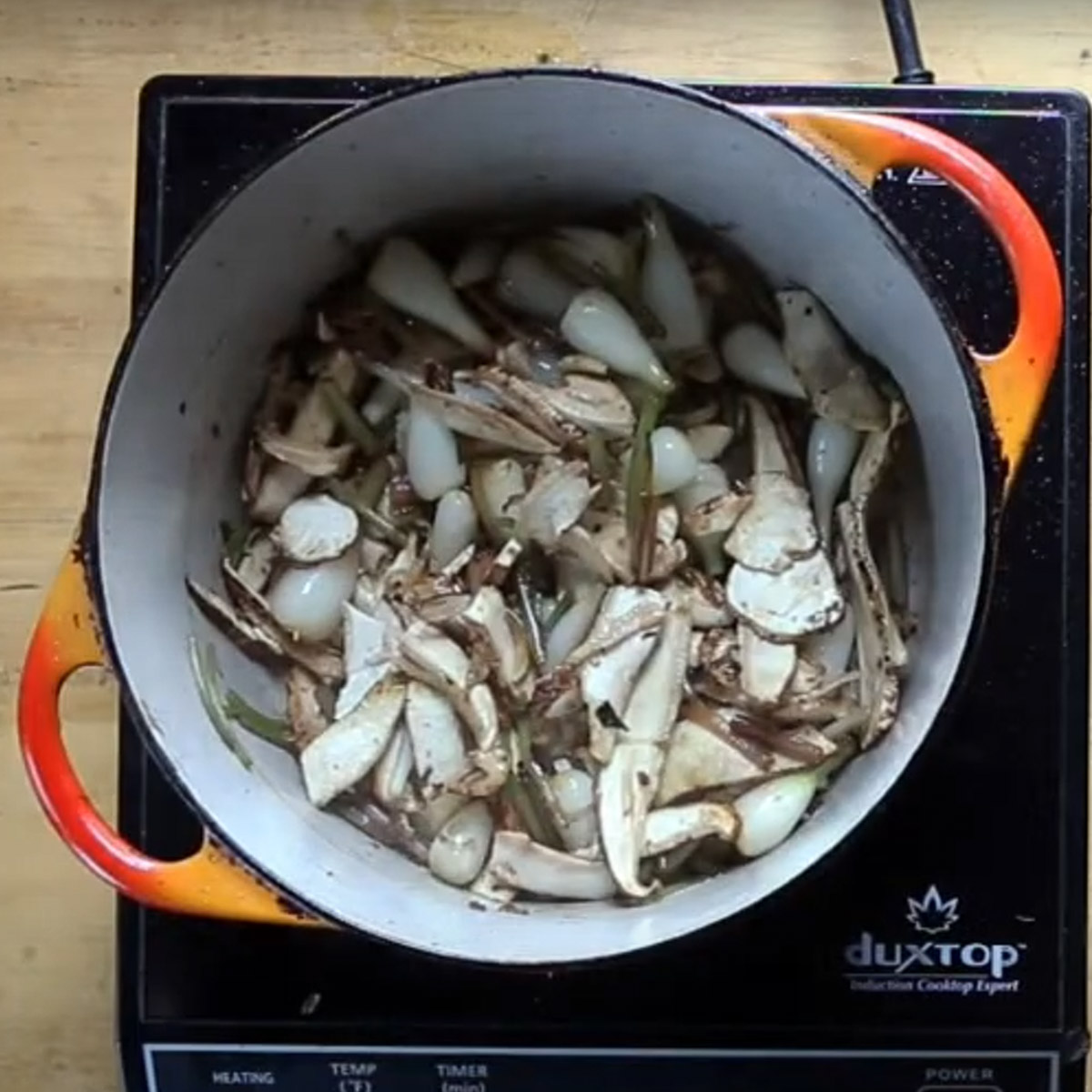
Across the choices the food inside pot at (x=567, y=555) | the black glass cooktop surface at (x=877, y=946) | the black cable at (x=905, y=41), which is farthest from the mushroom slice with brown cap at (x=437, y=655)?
the black cable at (x=905, y=41)

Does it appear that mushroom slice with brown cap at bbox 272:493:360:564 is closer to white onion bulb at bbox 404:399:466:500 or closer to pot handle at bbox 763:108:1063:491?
white onion bulb at bbox 404:399:466:500

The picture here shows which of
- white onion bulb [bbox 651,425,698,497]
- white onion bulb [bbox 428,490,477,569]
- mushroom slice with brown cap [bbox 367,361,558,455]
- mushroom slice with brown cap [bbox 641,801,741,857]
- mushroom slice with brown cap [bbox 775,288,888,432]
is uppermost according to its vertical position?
mushroom slice with brown cap [bbox 775,288,888,432]

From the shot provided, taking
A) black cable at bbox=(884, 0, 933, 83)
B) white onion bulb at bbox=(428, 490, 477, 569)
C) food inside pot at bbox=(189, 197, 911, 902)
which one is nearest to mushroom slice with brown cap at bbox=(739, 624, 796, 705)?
food inside pot at bbox=(189, 197, 911, 902)

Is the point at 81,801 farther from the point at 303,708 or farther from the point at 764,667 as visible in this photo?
the point at 764,667

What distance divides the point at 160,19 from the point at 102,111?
0.04 metres

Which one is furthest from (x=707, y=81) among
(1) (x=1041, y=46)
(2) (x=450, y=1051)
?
(2) (x=450, y=1051)

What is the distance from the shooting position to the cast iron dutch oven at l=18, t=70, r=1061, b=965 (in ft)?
2.02

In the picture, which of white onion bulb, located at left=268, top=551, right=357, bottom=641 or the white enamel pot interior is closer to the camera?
the white enamel pot interior

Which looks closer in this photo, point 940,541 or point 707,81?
point 940,541

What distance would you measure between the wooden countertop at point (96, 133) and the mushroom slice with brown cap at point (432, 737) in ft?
0.44

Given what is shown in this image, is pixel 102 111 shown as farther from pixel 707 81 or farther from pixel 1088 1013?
pixel 1088 1013

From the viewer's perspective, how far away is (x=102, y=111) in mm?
805

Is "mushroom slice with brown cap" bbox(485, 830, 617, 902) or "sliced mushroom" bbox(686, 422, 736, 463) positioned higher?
"sliced mushroom" bbox(686, 422, 736, 463)

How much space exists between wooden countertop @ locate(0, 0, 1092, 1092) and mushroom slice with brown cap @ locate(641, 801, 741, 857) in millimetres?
220
